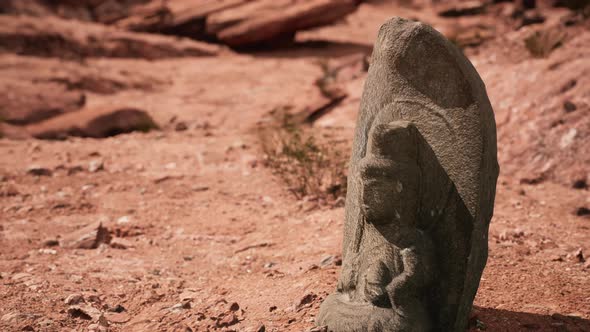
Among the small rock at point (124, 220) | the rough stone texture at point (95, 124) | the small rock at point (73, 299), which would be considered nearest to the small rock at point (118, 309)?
the small rock at point (73, 299)

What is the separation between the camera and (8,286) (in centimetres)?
423

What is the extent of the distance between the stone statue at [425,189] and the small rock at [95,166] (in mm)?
4698

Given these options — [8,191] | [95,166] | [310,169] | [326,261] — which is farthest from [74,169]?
[326,261]

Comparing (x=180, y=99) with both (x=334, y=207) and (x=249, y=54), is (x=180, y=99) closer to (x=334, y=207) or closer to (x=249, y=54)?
(x=249, y=54)

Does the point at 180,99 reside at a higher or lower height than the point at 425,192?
lower

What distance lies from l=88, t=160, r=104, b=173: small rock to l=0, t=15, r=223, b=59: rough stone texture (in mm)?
5892

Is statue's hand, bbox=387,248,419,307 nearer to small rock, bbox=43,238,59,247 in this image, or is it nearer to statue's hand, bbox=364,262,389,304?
statue's hand, bbox=364,262,389,304

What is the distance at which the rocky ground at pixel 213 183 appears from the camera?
12.9 ft

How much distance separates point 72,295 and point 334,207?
7.79ft

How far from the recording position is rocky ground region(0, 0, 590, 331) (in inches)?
155

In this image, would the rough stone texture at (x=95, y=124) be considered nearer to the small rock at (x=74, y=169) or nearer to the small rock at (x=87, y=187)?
the small rock at (x=74, y=169)

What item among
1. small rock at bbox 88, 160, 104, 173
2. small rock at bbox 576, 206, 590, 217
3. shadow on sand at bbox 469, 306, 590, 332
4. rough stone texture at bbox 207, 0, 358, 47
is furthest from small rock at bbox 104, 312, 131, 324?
rough stone texture at bbox 207, 0, 358, 47

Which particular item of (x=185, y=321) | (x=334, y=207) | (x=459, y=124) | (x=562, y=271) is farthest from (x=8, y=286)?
(x=562, y=271)

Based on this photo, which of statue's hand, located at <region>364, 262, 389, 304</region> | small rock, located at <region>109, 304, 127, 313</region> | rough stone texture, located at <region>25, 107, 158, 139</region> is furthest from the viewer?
rough stone texture, located at <region>25, 107, 158, 139</region>
